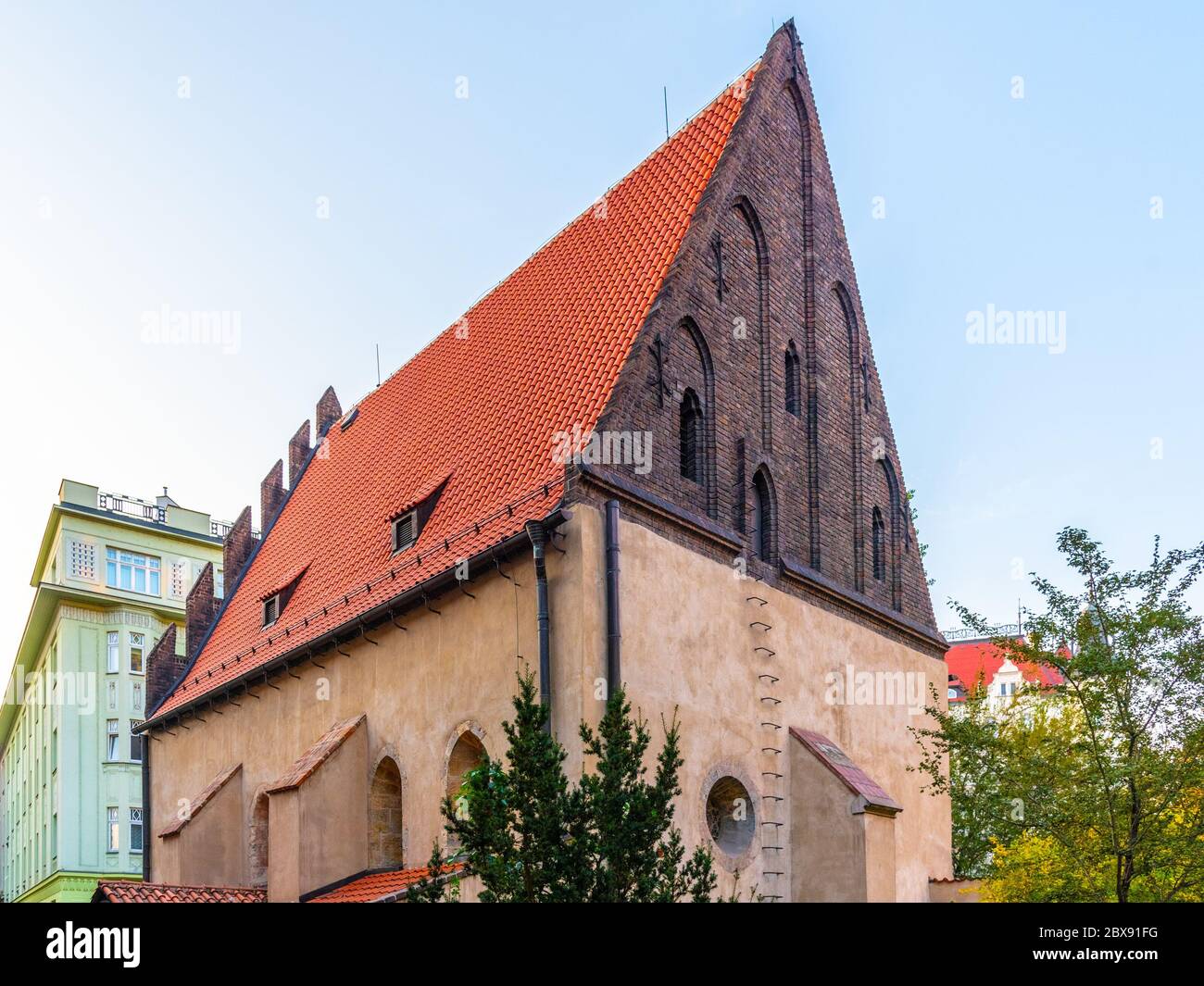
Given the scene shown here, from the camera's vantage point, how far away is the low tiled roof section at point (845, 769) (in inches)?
717

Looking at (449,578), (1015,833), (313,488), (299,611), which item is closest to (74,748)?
(313,488)

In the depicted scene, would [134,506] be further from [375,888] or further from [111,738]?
[375,888]

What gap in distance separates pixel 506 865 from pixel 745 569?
334 inches

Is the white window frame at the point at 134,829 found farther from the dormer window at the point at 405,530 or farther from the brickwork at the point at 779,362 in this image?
the brickwork at the point at 779,362

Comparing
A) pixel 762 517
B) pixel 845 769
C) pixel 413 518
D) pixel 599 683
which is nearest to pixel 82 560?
pixel 413 518

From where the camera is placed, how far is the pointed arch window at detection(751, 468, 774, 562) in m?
19.5

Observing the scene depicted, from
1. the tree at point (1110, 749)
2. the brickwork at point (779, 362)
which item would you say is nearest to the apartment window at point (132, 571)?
the brickwork at point (779, 362)

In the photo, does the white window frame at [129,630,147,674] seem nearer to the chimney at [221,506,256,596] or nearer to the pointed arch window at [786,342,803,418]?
the chimney at [221,506,256,596]

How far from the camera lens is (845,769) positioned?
18.6 meters

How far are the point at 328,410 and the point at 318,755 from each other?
49.6 ft

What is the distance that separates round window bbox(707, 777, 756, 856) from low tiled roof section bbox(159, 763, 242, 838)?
9283 mm

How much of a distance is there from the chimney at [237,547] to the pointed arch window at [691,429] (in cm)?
1476
